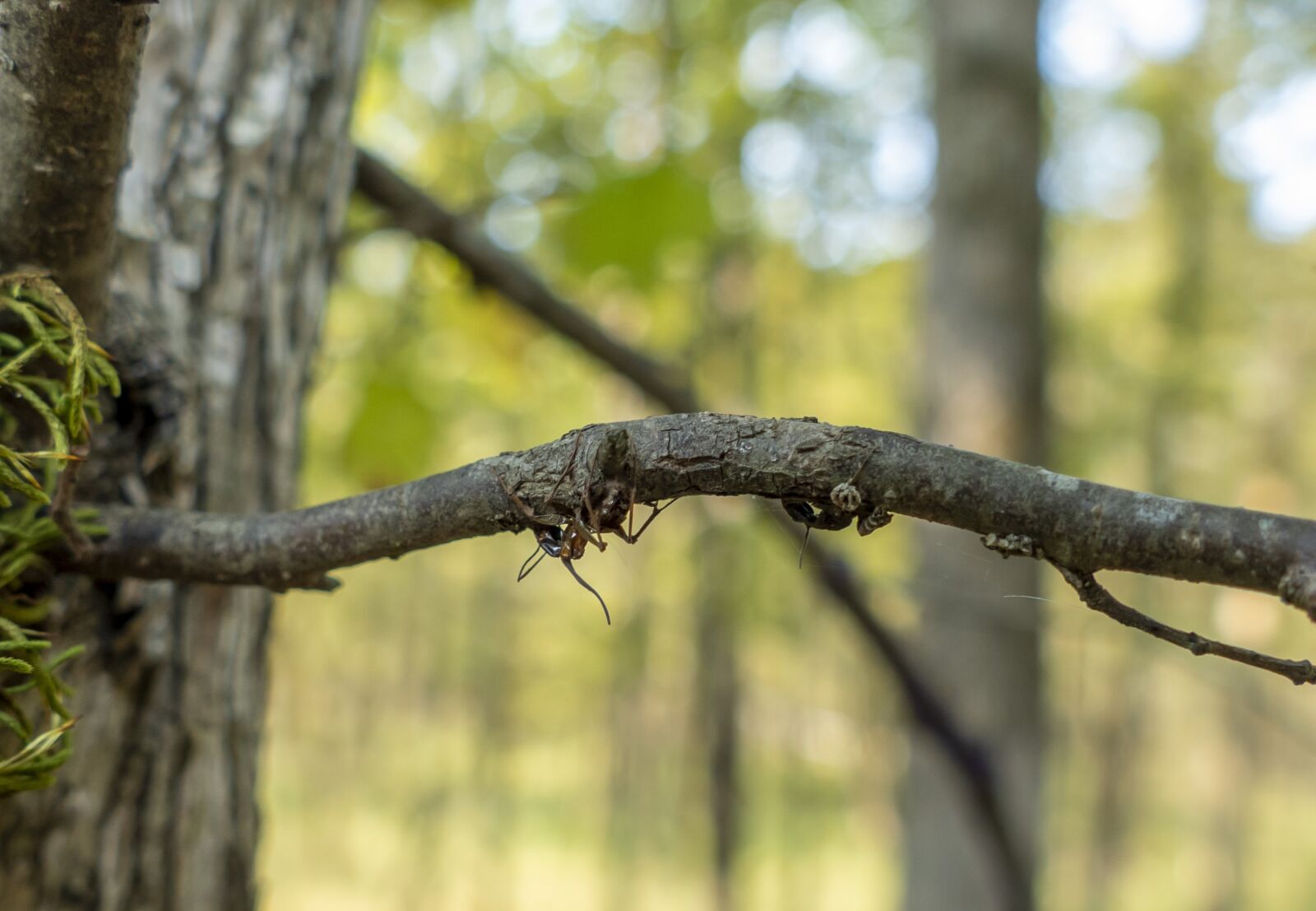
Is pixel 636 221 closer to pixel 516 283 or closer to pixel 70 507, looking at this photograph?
pixel 516 283

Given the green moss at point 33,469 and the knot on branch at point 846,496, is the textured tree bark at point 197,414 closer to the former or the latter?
the green moss at point 33,469

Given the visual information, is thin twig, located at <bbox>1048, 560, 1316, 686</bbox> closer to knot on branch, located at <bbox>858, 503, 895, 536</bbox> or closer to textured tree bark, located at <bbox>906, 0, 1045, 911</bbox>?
knot on branch, located at <bbox>858, 503, 895, 536</bbox>

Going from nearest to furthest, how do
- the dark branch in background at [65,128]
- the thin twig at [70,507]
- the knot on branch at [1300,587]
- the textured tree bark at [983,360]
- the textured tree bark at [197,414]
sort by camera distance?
1. the knot on branch at [1300,587]
2. the dark branch in background at [65,128]
3. the thin twig at [70,507]
4. the textured tree bark at [197,414]
5. the textured tree bark at [983,360]

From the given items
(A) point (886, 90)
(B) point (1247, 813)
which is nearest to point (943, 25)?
(A) point (886, 90)

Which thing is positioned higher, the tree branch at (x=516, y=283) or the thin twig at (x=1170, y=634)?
the tree branch at (x=516, y=283)

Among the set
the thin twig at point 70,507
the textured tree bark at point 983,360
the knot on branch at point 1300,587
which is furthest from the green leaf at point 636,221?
the knot on branch at point 1300,587

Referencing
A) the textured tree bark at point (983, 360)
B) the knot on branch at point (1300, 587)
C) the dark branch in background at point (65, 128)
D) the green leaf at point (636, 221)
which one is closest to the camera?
the knot on branch at point (1300, 587)
